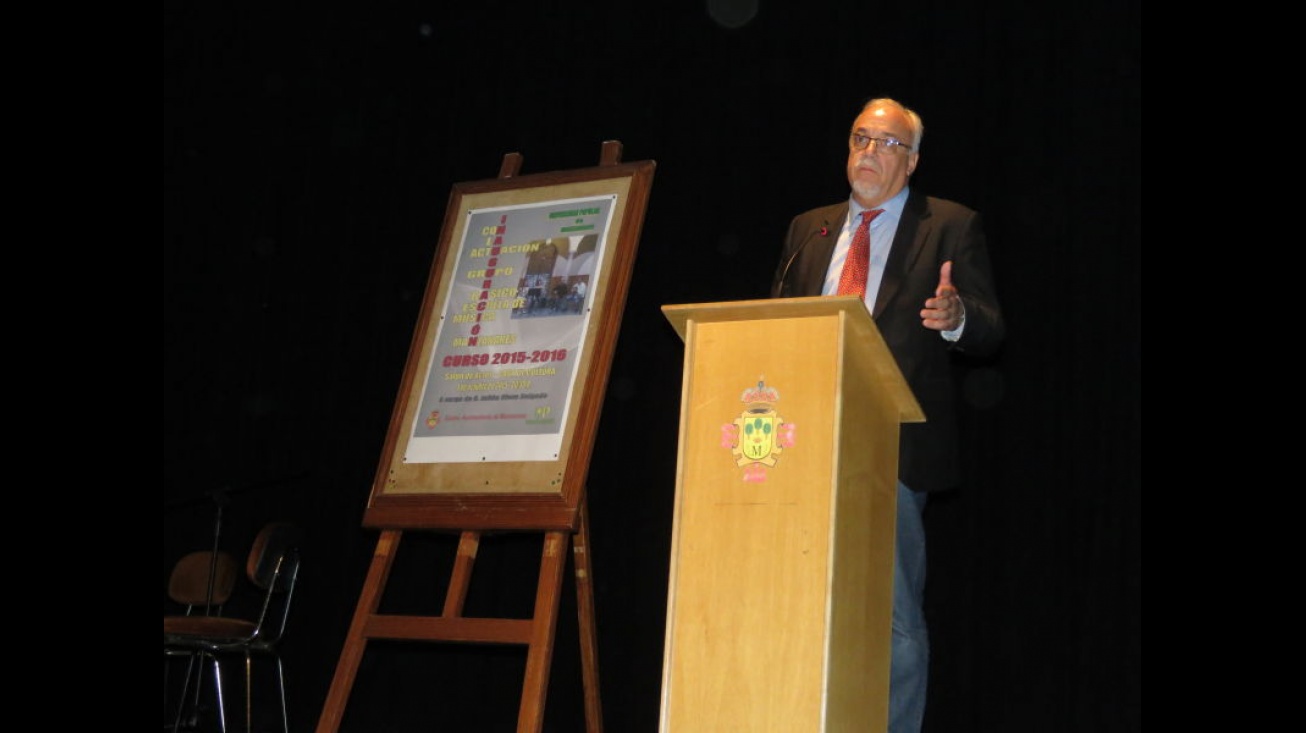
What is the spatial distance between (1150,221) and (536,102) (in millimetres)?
2140

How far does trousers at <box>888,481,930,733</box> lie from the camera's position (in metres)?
2.65

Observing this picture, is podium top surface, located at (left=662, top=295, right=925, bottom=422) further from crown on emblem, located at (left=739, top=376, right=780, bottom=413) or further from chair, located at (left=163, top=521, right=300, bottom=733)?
chair, located at (left=163, top=521, right=300, bottom=733)

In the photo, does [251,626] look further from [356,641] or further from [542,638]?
[542,638]

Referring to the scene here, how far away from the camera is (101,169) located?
2.40 metres

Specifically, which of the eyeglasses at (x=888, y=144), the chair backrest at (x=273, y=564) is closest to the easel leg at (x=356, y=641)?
the chair backrest at (x=273, y=564)

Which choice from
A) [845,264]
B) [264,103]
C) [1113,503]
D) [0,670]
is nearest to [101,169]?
[0,670]

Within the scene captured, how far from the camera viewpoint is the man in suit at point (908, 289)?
2.67 meters

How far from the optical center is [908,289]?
2795 millimetres

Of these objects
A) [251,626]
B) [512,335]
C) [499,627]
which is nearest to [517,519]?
[499,627]

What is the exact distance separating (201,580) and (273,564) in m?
0.37

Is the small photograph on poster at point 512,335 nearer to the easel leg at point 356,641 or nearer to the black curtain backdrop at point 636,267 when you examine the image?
the easel leg at point 356,641

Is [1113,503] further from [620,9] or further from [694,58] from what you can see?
[620,9]

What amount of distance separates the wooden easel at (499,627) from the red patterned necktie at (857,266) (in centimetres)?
90

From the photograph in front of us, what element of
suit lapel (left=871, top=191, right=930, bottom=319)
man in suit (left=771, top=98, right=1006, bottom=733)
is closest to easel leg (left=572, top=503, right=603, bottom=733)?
man in suit (left=771, top=98, right=1006, bottom=733)
